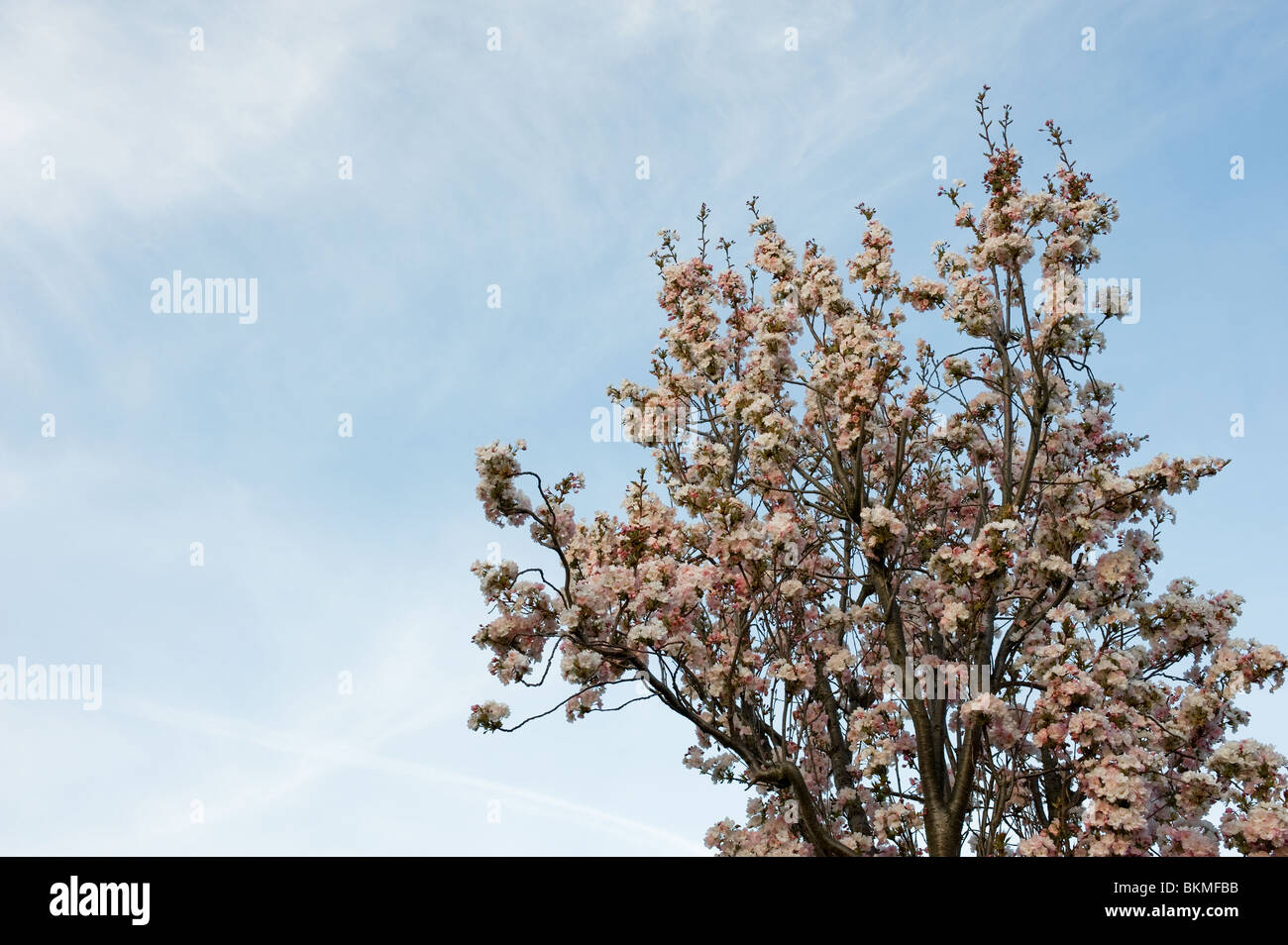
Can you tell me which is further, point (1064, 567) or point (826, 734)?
point (826, 734)

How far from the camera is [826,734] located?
37.6 ft

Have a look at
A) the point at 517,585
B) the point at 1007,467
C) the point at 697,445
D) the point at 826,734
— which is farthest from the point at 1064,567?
the point at 517,585

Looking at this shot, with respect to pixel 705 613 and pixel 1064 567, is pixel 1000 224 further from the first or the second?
pixel 705 613

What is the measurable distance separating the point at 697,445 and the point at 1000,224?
12.7 feet

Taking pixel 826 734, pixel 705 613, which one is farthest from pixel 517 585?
pixel 826 734

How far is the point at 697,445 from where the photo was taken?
11.7 meters
